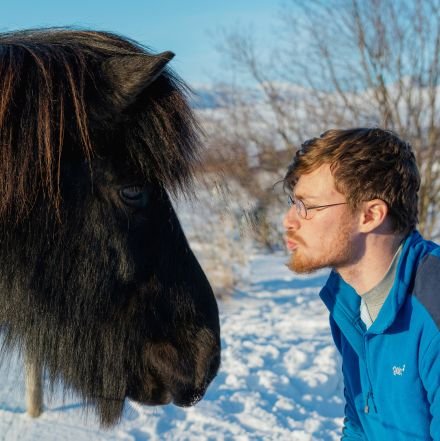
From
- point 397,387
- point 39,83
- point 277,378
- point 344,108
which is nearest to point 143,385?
point 397,387

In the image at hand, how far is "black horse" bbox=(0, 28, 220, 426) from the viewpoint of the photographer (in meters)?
1.86

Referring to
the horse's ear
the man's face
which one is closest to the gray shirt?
the man's face

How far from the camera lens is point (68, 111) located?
6.18 ft

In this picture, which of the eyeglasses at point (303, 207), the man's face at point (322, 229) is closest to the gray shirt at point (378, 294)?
the man's face at point (322, 229)

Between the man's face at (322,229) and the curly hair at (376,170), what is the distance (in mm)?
41

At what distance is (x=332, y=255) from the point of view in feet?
7.14

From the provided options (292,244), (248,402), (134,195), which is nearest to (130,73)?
(134,195)

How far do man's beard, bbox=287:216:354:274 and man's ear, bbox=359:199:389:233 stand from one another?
0.05m

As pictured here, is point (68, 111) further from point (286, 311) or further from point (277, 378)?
point (286, 311)

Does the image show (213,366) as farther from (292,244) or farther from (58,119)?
(58,119)

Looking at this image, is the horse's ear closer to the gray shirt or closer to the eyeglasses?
the eyeglasses

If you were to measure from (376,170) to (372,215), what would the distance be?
0.16 meters

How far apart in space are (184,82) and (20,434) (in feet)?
8.73

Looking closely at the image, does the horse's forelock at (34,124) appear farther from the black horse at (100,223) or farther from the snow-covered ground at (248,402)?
the snow-covered ground at (248,402)
